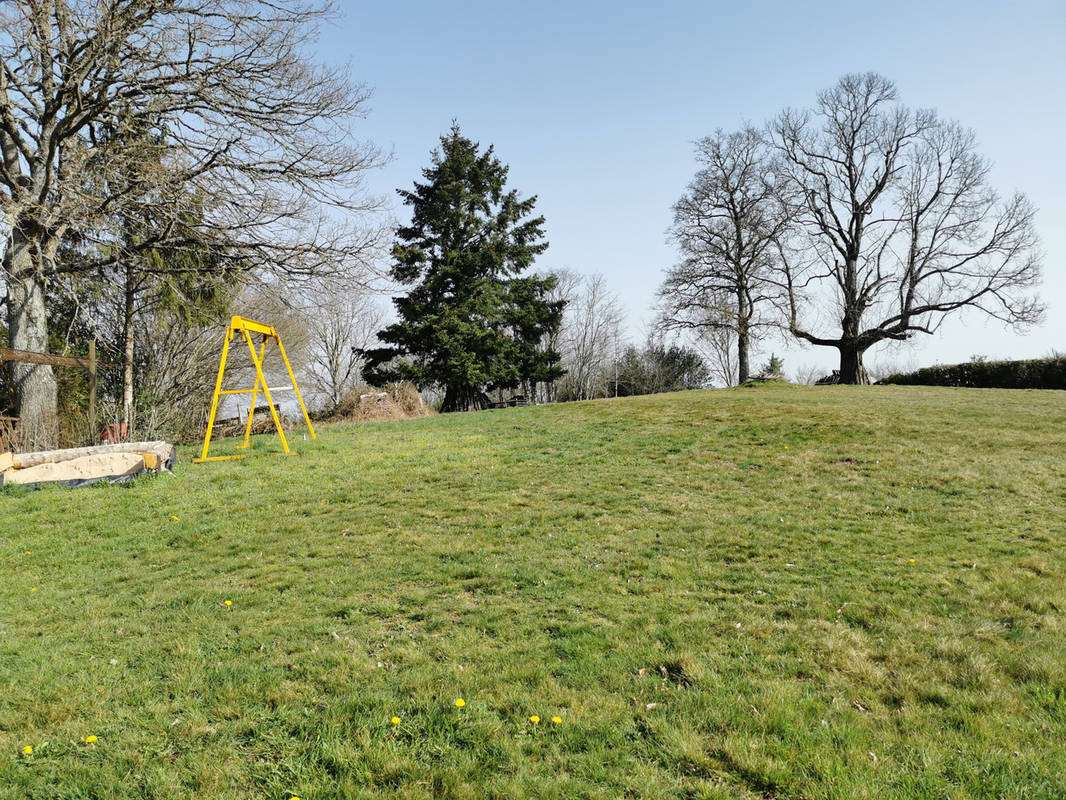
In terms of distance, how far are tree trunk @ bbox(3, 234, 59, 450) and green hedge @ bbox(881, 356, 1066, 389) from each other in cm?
2928

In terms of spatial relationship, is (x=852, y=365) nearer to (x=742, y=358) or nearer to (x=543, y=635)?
(x=742, y=358)

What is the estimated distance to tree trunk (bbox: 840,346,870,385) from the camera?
2811 centimetres

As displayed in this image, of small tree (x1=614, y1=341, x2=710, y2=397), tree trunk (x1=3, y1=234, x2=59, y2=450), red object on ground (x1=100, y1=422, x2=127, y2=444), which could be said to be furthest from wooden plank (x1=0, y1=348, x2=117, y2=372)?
small tree (x1=614, y1=341, x2=710, y2=397)

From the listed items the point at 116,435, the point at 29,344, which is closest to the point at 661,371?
the point at 116,435

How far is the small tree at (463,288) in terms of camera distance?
24453mm

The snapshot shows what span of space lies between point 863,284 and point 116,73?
29.8m

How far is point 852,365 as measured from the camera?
92.6 ft

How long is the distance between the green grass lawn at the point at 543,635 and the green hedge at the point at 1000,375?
52.8 feet

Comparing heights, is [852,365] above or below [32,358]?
above

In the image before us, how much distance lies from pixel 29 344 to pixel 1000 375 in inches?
1187

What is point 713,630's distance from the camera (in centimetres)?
417

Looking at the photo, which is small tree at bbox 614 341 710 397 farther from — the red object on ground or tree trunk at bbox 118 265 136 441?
the red object on ground

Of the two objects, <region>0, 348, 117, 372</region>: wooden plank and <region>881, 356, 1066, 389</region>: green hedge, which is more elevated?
<region>0, 348, 117, 372</region>: wooden plank

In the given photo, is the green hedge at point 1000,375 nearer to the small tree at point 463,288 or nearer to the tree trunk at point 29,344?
the small tree at point 463,288
